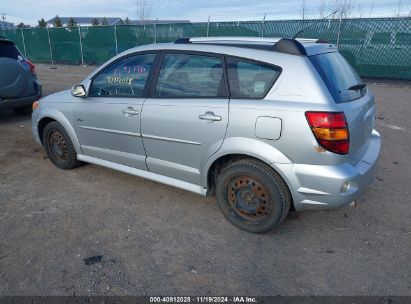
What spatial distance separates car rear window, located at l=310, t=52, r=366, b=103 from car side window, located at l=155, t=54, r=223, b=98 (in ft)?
2.88

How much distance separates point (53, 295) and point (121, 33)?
17033mm

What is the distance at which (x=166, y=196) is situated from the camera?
3863mm

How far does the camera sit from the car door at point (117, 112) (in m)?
3.57

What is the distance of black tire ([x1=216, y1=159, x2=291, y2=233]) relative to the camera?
9.45 ft

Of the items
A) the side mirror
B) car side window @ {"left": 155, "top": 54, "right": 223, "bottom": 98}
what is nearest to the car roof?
car side window @ {"left": 155, "top": 54, "right": 223, "bottom": 98}

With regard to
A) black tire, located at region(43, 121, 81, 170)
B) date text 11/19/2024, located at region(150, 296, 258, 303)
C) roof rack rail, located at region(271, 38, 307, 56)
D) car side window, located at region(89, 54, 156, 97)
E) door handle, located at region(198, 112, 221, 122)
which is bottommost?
date text 11/19/2024, located at region(150, 296, 258, 303)

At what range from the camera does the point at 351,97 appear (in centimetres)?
296

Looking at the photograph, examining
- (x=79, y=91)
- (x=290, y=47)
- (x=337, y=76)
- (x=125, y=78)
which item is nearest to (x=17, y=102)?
(x=79, y=91)

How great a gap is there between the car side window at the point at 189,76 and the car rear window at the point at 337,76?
0.88 metres

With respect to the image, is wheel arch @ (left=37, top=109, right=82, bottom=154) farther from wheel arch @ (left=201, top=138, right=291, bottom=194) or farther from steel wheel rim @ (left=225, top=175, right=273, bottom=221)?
steel wheel rim @ (left=225, top=175, right=273, bottom=221)

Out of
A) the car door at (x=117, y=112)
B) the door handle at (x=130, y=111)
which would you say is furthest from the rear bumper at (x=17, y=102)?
the door handle at (x=130, y=111)

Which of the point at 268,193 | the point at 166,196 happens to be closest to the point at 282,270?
the point at 268,193

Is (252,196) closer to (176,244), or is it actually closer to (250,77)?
(176,244)

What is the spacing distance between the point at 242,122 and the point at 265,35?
39.1 ft
